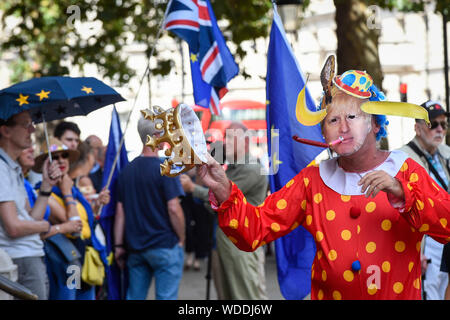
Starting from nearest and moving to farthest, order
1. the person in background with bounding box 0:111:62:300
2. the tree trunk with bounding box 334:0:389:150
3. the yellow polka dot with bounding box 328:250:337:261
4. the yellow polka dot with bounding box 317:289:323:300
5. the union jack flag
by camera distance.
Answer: the yellow polka dot with bounding box 328:250:337:261, the yellow polka dot with bounding box 317:289:323:300, the person in background with bounding box 0:111:62:300, the union jack flag, the tree trunk with bounding box 334:0:389:150

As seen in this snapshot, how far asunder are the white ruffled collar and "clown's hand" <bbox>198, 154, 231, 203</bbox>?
529 millimetres

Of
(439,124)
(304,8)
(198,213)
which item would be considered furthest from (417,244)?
(304,8)

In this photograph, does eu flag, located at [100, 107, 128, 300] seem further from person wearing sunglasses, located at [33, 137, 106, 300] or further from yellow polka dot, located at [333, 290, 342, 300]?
yellow polka dot, located at [333, 290, 342, 300]

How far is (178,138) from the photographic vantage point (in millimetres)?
2705

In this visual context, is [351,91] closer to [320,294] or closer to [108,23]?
[320,294]

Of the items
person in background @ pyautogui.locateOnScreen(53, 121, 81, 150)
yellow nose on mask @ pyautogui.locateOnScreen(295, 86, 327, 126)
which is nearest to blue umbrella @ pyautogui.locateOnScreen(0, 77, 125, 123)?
person in background @ pyautogui.locateOnScreen(53, 121, 81, 150)

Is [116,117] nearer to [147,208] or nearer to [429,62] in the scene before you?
[147,208]

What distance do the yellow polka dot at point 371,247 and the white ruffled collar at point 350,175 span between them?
0.22m

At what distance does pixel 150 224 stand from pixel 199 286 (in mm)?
4090

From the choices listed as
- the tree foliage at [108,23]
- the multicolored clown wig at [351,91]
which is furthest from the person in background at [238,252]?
the multicolored clown wig at [351,91]

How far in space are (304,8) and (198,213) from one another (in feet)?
13.0

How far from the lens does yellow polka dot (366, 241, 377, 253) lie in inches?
124

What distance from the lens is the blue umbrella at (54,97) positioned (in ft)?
16.7

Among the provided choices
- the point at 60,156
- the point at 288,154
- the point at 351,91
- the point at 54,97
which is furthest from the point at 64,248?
the point at 351,91
